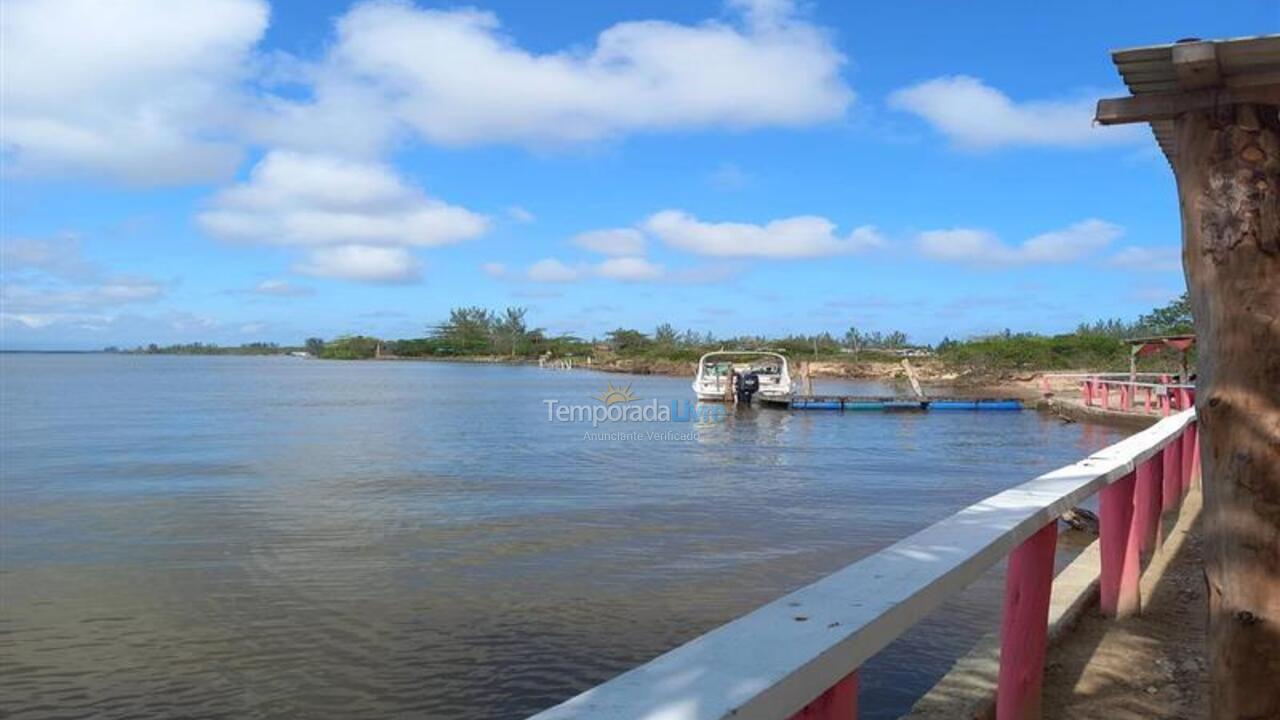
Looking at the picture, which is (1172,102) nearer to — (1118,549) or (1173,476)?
(1118,549)

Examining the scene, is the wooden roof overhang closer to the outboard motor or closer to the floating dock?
the floating dock

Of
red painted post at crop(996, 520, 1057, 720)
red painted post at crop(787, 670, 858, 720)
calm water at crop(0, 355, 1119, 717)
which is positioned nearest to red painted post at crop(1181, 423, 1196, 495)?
calm water at crop(0, 355, 1119, 717)

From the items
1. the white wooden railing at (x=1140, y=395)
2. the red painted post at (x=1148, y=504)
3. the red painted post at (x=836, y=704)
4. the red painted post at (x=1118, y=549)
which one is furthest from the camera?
the white wooden railing at (x=1140, y=395)

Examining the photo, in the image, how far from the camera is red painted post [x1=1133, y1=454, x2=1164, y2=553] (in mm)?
6062

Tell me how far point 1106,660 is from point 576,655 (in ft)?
15.1

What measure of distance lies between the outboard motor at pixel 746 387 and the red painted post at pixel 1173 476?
31854 millimetres

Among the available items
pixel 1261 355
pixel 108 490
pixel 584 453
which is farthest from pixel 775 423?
pixel 1261 355

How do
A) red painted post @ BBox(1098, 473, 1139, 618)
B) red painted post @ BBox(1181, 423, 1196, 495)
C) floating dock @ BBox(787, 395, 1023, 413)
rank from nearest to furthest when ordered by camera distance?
red painted post @ BBox(1098, 473, 1139, 618), red painted post @ BBox(1181, 423, 1196, 495), floating dock @ BBox(787, 395, 1023, 413)

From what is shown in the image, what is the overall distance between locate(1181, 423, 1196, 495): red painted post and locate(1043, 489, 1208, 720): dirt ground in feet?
13.4

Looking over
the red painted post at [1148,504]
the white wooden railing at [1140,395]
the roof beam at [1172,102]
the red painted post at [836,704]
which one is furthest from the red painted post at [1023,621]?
the white wooden railing at [1140,395]

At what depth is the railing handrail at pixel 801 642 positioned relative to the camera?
1.50 metres

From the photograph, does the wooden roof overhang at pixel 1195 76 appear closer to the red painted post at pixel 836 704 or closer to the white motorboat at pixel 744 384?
the red painted post at pixel 836 704

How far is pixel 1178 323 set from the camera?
51562 millimetres

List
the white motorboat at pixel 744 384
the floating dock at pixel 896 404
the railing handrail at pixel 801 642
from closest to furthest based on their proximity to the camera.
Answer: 1. the railing handrail at pixel 801 642
2. the floating dock at pixel 896 404
3. the white motorboat at pixel 744 384
